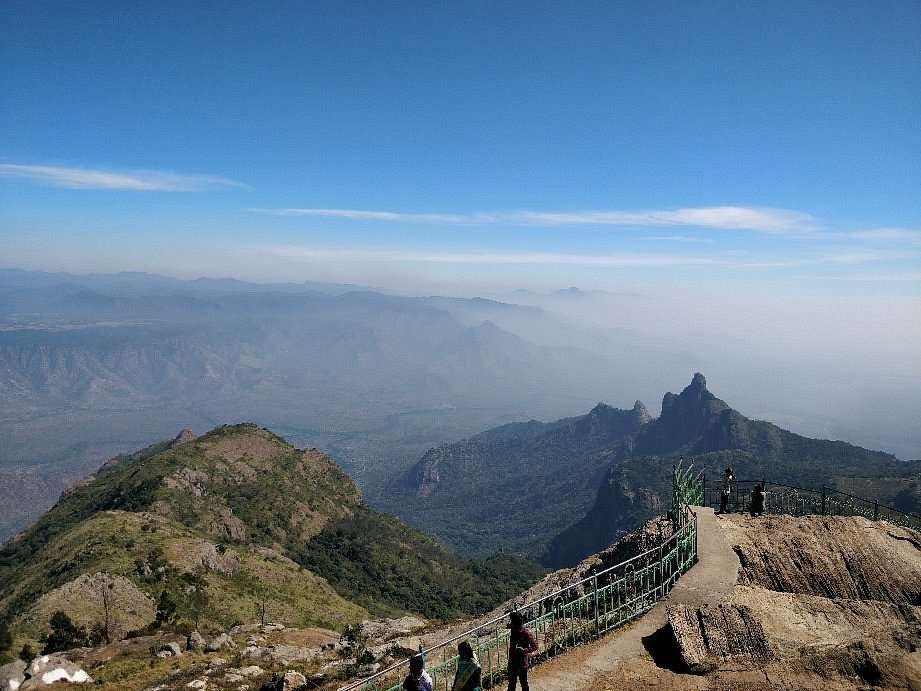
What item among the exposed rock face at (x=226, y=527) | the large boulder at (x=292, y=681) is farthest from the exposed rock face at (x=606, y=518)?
the large boulder at (x=292, y=681)

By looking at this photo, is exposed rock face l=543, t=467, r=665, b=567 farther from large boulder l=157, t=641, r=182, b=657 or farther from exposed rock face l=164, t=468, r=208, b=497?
large boulder l=157, t=641, r=182, b=657

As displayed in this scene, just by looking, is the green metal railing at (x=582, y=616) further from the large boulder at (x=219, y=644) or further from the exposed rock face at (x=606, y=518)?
the exposed rock face at (x=606, y=518)

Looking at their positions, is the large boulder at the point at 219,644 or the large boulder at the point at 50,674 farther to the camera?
the large boulder at the point at 219,644

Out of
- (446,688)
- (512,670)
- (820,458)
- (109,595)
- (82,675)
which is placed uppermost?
(512,670)

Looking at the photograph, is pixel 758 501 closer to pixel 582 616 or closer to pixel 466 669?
pixel 582 616

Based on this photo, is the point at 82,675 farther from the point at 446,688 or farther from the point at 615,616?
the point at 615,616

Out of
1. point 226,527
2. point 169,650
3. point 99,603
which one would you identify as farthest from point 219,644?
point 226,527

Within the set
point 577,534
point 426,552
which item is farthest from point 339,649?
point 577,534
